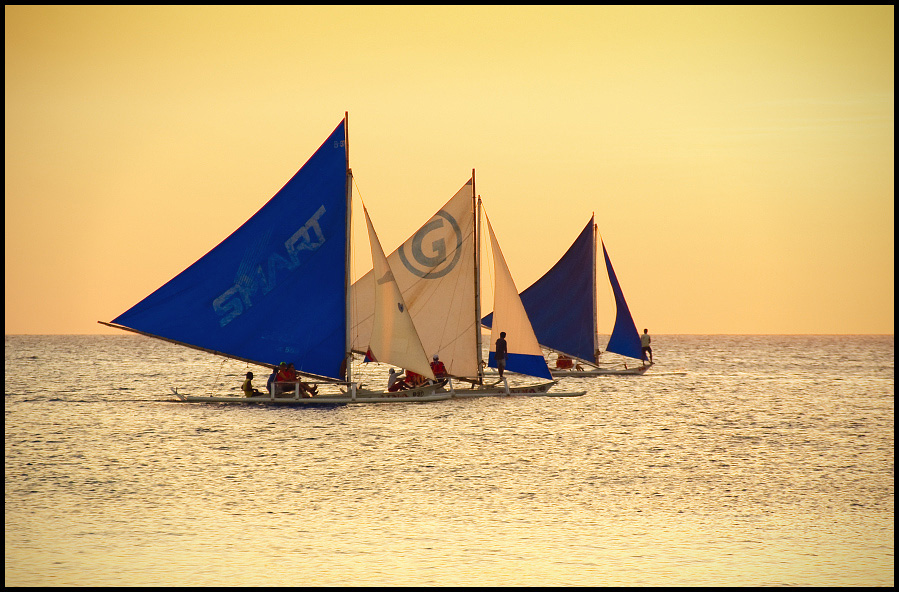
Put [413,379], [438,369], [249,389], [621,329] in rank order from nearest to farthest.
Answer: [249,389] < [413,379] < [438,369] < [621,329]

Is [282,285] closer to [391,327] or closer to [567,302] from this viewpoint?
[391,327]

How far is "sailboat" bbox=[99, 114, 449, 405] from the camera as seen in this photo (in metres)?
37.5

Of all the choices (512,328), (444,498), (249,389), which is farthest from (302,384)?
(444,498)

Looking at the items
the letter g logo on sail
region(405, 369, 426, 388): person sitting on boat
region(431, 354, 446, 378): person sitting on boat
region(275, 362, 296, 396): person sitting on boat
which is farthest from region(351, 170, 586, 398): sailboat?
region(275, 362, 296, 396): person sitting on boat

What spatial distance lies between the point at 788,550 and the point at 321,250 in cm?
2367

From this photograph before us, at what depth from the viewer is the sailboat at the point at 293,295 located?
37.5 metres

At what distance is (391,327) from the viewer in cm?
3738

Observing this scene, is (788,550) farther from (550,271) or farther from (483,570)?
(550,271)

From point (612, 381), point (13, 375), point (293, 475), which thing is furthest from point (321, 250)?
point (13, 375)

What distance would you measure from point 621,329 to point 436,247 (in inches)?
808

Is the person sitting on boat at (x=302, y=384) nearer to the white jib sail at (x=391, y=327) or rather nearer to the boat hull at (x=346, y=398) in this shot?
the boat hull at (x=346, y=398)

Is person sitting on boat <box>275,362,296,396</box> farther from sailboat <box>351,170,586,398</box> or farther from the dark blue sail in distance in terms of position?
the dark blue sail in distance

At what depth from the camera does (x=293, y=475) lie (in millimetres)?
24266

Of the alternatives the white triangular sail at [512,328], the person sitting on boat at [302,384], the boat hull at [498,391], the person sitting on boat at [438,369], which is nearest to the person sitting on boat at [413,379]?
the person sitting on boat at [438,369]
